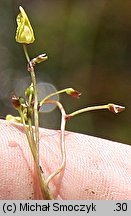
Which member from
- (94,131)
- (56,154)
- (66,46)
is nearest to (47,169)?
(56,154)

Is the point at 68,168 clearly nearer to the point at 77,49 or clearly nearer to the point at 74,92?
the point at 74,92

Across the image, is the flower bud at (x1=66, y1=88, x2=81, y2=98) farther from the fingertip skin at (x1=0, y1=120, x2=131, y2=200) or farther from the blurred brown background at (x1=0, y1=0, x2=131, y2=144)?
the blurred brown background at (x1=0, y1=0, x2=131, y2=144)

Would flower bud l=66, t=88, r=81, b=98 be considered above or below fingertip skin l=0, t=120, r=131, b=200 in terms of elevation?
above

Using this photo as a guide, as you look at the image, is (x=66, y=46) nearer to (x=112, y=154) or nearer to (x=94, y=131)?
(x=94, y=131)

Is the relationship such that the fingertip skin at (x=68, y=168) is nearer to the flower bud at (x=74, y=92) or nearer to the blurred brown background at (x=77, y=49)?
the flower bud at (x=74, y=92)

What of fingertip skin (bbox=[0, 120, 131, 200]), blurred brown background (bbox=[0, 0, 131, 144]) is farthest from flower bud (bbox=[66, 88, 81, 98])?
blurred brown background (bbox=[0, 0, 131, 144])

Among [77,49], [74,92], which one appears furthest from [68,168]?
[77,49]

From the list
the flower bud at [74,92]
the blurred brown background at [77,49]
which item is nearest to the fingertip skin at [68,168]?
the flower bud at [74,92]
